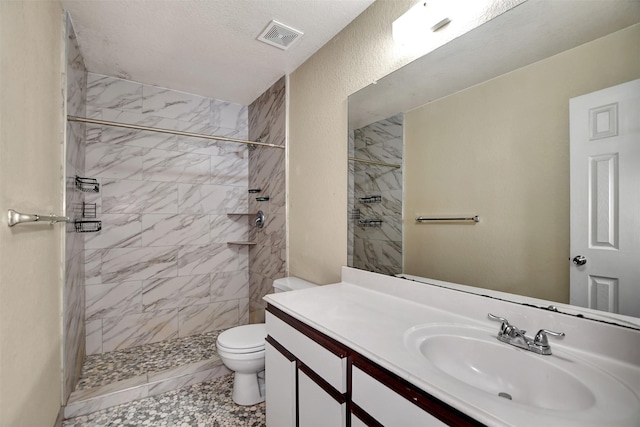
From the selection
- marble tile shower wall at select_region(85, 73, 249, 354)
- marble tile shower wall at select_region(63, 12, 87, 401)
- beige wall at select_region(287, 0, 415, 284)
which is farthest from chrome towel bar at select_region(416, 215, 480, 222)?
marble tile shower wall at select_region(85, 73, 249, 354)

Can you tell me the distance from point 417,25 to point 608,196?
41.3 inches

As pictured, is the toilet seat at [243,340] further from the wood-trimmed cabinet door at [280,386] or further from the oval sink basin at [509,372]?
the oval sink basin at [509,372]

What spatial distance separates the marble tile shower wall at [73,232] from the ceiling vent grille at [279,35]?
3.87 feet

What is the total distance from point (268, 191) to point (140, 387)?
1.76m

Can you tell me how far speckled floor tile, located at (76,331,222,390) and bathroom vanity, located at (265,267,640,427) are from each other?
135 centimetres

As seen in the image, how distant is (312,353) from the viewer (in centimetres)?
115

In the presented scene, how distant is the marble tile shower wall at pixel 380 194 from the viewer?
1567 mm

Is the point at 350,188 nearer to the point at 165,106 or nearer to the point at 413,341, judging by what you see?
the point at 413,341

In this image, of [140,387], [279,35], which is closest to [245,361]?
[140,387]

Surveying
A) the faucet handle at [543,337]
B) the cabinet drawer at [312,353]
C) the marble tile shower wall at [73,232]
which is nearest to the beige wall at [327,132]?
the cabinet drawer at [312,353]

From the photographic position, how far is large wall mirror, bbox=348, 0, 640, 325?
0.93 metres

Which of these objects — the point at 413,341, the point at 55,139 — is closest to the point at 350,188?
the point at 413,341

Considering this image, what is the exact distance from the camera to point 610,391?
706 mm

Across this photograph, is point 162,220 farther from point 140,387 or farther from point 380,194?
point 380,194
